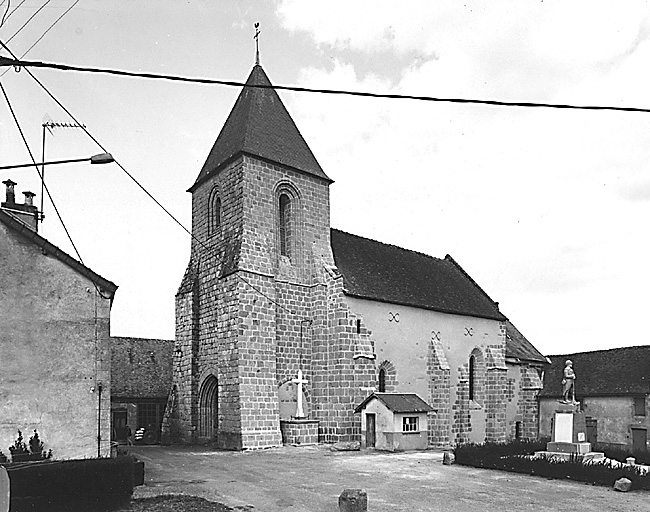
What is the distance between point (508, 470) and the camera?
56.1ft

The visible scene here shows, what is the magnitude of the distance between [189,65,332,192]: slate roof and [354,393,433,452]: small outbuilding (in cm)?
1003

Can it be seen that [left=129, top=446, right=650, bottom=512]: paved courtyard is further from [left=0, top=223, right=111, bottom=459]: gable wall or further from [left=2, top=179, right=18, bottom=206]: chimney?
[left=2, top=179, right=18, bottom=206]: chimney

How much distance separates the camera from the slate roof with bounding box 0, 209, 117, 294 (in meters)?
13.5

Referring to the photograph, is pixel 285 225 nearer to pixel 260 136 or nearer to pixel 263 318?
pixel 260 136

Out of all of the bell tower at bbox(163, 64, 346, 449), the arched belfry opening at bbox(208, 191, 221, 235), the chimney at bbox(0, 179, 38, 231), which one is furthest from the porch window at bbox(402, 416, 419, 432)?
the chimney at bbox(0, 179, 38, 231)

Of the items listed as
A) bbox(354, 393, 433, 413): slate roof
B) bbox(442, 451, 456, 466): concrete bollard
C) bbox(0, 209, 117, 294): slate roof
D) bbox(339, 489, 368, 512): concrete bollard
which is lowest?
bbox(442, 451, 456, 466): concrete bollard

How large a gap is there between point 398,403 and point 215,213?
1092cm

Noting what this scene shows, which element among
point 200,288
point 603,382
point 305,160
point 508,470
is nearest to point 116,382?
point 200,288

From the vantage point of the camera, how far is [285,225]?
27438 millimetres

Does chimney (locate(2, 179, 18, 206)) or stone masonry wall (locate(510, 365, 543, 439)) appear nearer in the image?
chimney (locate(2, 179, 18, 206))

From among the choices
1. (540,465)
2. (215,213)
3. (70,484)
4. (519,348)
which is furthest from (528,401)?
(70,484)

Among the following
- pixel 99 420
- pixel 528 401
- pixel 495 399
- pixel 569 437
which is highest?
pixel 99 420

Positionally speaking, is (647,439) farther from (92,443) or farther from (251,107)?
(92,443)

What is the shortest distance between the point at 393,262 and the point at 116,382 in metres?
14.9
